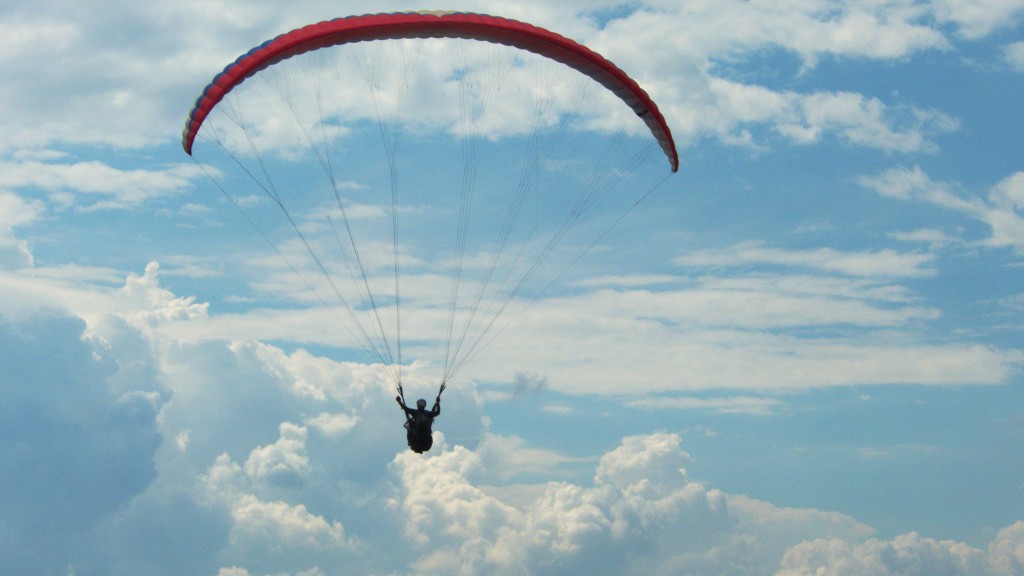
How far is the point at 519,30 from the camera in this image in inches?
1454

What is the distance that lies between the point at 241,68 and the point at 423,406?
1181 cm

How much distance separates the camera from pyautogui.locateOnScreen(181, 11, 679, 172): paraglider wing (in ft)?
119

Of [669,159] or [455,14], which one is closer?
[455,14]

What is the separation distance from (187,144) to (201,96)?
175 centimetres

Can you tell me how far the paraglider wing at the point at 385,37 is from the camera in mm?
36312

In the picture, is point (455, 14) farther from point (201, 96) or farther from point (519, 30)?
point (201, 96)

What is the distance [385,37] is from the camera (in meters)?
37.2

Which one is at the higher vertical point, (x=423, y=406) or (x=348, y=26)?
(x=348, y=26)

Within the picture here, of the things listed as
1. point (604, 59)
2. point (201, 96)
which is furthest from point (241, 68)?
point (604, 59)

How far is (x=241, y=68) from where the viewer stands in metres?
36.5

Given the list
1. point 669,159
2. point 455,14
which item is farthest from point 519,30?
point 669,159

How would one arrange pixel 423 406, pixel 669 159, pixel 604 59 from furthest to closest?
pixel 669 159 < pixel 604 59 < pixel 423 406

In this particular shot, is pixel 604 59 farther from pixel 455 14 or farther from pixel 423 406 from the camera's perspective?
pixel 423 406

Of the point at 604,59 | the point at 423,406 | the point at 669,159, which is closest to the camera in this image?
the point at 423,406
